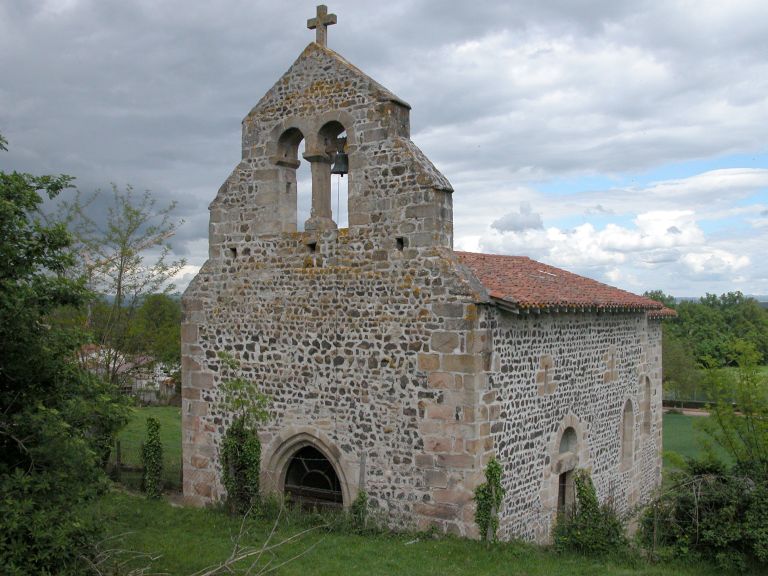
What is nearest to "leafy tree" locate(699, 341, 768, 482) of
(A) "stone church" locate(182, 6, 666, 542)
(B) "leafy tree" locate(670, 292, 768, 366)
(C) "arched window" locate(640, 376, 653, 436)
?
(A) "stone church" locate(182, 6, 666, 542)

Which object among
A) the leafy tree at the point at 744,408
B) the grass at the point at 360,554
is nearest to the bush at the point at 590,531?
the grass at the point at 360,554

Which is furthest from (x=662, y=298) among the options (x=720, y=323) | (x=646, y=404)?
(x=646, y=404)

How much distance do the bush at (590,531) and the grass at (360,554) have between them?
32cm

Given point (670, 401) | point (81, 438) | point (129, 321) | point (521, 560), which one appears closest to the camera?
point (81, 438)

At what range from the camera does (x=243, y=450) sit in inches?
521

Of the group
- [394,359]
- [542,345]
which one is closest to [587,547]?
[542,345]

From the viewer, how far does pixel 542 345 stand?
12969mm

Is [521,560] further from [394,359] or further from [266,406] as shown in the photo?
[266,406]

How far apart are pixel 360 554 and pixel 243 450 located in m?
3.50

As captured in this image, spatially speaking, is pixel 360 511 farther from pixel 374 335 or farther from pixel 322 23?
pixel 322 23

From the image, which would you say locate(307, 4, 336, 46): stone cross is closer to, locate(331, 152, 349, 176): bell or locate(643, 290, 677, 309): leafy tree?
locate(331, 152, 349, 176): bell

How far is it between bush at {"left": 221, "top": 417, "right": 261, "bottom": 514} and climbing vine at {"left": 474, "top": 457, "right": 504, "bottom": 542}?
449 cm

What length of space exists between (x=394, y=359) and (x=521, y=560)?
375cm

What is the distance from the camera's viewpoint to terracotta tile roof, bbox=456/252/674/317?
11977mm
